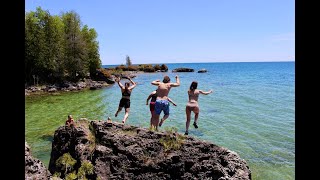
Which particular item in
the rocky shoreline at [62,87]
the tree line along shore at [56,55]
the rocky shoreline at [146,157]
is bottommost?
the rocky shoreline at [146,157]

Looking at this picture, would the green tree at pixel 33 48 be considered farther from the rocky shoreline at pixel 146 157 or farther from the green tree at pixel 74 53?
the rocky shoreline at pixel 146 157

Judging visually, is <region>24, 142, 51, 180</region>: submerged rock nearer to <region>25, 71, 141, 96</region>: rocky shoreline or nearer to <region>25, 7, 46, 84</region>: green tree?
<region>25, 71, 141, 96</region>: rocky shoreline

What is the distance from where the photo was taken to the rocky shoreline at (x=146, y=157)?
6941 millimetres

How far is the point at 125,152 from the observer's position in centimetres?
752

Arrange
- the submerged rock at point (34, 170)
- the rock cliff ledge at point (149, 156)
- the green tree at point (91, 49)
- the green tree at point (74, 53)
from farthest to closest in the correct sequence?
the green tree at point (91, 49) < the green tree at point (74, 53) < the rock cliff ledge at point (149, 156) < the submerged rock at point (34, 170)

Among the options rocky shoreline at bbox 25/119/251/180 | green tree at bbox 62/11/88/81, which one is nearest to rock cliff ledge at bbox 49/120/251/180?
rocky shoreline at bbox 25/119/251/180

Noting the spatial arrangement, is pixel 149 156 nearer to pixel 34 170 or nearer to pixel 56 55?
pixel 34 170

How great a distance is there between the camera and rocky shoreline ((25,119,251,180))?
694cm

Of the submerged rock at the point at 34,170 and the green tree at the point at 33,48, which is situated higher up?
the green tree at the point at 33,48

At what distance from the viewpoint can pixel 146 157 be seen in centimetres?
741

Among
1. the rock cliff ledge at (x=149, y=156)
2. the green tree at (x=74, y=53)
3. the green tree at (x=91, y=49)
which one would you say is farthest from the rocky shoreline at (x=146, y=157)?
the green tree at (x=91, y=49)
